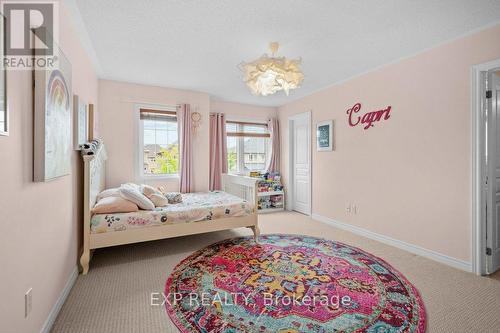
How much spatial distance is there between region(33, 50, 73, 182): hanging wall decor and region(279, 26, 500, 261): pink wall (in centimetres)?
349

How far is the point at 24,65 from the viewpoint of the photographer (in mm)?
1289

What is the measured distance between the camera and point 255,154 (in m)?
5.56

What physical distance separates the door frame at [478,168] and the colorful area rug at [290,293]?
825mm

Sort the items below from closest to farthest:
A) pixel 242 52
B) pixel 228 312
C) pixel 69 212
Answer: pixel 228 312 → pixel 69 212 → pixel 242 52

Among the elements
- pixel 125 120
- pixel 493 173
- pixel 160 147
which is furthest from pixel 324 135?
pixel 125 120

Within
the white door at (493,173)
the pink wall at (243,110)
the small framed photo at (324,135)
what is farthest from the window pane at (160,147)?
the white door at (493,173)

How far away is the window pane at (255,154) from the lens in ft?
17.9

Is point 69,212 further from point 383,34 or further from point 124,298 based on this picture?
point 383,34

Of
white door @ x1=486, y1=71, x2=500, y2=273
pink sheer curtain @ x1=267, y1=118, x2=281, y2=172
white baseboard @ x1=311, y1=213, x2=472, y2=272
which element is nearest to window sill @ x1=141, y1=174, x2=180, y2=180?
pink sheer curtain @ x1=267, y1=118, x2=281, y2=172

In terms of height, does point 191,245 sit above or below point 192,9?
below

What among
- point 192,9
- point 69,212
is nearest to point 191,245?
point 69,212

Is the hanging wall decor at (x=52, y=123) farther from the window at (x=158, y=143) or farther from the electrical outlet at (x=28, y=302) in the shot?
the window at (x=158, y=143)

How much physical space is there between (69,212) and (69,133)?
2.25 ft

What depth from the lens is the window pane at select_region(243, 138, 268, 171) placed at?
215 inches
